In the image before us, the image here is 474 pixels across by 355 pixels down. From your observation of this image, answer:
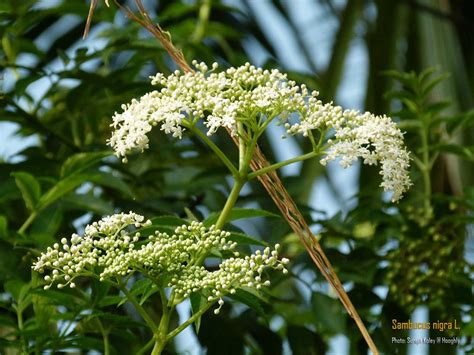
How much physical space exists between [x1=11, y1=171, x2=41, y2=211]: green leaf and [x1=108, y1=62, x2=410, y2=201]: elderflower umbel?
1.51 ft

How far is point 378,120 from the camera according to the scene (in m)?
1.45

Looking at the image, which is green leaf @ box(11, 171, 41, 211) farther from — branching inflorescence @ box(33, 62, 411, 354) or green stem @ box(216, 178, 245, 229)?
green stem @ box(216, 178, 245, 229)

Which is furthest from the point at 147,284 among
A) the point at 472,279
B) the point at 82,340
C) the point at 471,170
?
the point at 471,170

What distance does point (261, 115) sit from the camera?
1.44m

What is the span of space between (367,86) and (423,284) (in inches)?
68.0

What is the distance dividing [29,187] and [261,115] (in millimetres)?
635

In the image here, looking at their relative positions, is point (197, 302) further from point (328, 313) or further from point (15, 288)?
point (328, 313)

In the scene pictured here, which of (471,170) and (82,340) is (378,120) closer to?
→ (82,340)

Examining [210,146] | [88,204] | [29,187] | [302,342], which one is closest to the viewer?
[210,146]

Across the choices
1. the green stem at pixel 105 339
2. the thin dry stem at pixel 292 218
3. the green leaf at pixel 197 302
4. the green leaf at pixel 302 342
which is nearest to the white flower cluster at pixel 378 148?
the thin dry stem at pixel 292 218

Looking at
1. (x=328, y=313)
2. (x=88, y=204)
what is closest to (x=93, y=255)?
(x=88, y=204)

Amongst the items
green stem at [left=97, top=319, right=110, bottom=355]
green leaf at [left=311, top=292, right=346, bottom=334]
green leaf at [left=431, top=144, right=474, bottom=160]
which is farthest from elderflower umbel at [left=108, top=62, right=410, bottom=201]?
green leaf at [left=431, top=144, right=474, bottom=160]

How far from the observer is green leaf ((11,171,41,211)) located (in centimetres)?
186

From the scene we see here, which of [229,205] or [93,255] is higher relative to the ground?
[229,205]
